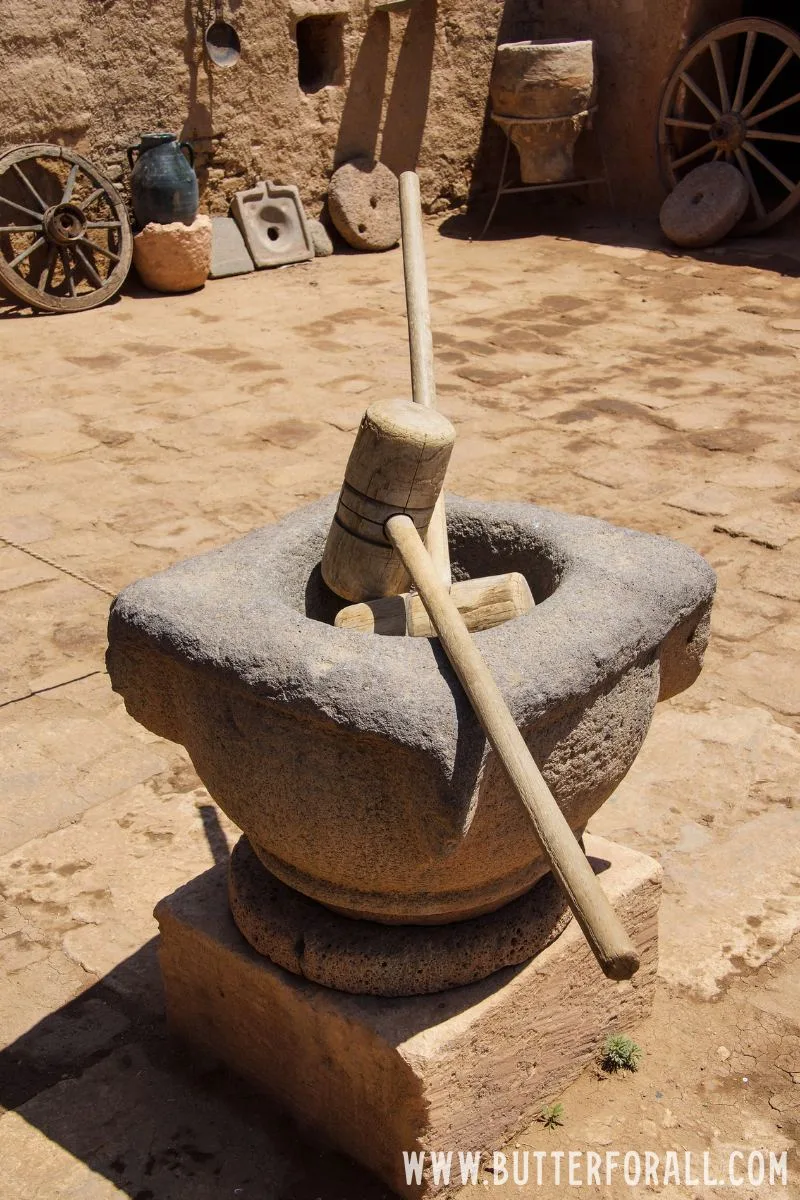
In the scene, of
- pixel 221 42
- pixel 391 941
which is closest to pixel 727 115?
pixel 221 42

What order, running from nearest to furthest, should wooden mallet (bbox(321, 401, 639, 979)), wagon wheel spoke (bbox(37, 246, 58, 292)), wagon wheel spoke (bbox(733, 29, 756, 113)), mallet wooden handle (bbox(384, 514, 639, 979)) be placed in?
mallet wooden handle (bbox(384, 514, 639, 979)) → wooden mallet (bbox(321, 401, 639, 979)) → wagon wheel spoke (bbox(37, 246, 58, 292)) → wagon wheel spoke (bbox(733, 29, 756, 113))

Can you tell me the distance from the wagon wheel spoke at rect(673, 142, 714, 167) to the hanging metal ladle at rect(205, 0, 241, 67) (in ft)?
10.4

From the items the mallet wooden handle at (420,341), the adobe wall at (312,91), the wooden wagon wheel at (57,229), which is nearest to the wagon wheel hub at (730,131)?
the adobe wall at (312,91)

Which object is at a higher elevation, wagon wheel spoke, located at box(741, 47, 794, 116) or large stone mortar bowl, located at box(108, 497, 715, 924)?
wagon wheel spoke, located at box(741, 47, 794, 116)

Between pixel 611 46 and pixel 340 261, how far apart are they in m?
2.59

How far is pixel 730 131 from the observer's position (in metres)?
8.83

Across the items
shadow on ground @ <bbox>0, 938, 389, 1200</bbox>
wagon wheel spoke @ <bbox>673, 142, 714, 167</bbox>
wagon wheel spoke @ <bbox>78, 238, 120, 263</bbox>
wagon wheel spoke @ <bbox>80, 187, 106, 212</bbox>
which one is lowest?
shadow on ground @ <bbox>0, 938, 389, 1200</bbox>

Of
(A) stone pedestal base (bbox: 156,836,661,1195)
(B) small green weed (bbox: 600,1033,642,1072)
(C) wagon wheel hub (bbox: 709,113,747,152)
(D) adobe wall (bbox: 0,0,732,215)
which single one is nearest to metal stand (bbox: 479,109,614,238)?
(D) adobe wall (bbox: 0,0,732,215)

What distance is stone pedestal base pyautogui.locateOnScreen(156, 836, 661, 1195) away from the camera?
84.3 inches

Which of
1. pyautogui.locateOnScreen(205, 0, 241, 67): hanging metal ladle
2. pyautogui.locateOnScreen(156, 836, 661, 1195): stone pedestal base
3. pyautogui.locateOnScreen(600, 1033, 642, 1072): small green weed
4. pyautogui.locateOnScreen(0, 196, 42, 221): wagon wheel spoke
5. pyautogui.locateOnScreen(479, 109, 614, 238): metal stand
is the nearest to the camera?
pyautogui.locateOnScreen(156, 836, 661, 1195): stone pedestal base

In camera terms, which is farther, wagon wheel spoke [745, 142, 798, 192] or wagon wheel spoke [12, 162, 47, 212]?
wagon wheel spoke [745, 142, 798, 192]

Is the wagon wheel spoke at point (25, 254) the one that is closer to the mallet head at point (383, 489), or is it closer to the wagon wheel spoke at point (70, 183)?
the wagon wheel spoke at point (70, 183)

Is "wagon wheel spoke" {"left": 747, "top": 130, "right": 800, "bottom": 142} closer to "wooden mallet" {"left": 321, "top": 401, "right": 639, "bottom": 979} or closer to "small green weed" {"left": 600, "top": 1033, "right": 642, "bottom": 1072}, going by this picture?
"wooden mallet" {"left": 321, "top": 401, "right": 639, "bottom": 979}

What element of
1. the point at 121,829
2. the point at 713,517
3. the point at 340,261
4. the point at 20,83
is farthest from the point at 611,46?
the point at 121,829
